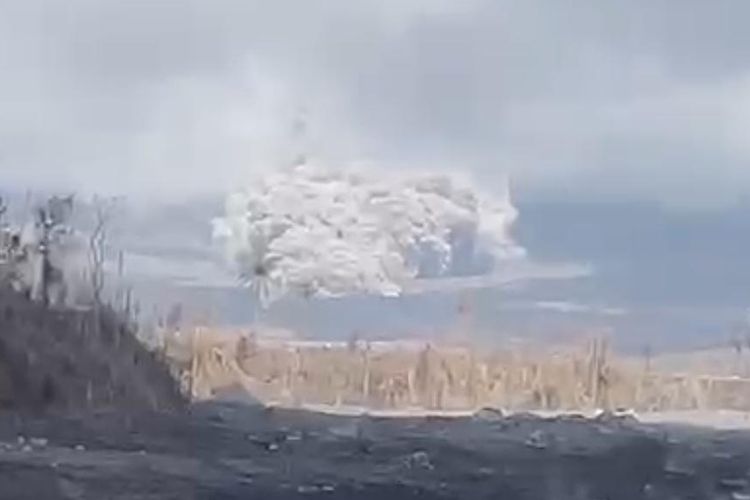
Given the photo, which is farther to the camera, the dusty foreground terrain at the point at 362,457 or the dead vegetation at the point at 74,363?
the dead vegetation at the point at 74,363

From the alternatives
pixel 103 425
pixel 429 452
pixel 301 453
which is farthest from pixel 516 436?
pixel 103 425

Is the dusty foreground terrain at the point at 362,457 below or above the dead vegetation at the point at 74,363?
below

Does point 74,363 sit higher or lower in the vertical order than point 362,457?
higher

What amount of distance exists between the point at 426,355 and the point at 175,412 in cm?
321

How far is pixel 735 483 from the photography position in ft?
77.9

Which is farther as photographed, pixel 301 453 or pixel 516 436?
pixel 516 436

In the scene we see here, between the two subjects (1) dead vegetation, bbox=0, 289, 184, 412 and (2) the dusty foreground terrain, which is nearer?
(2) the dusty foreground terrain

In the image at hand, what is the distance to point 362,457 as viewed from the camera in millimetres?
23750

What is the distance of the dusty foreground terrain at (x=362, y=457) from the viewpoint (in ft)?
69.2

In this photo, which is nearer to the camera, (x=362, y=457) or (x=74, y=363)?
(x=74, y=363)

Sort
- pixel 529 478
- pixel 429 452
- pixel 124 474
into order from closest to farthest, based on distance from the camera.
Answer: pixel 124 474 → pixel 529 478 → pixel 429 452

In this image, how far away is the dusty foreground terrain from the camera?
69.2 feet

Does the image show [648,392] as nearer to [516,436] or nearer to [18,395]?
[516,436]

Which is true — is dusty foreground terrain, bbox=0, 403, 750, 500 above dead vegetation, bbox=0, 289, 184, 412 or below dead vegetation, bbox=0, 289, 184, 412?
below
